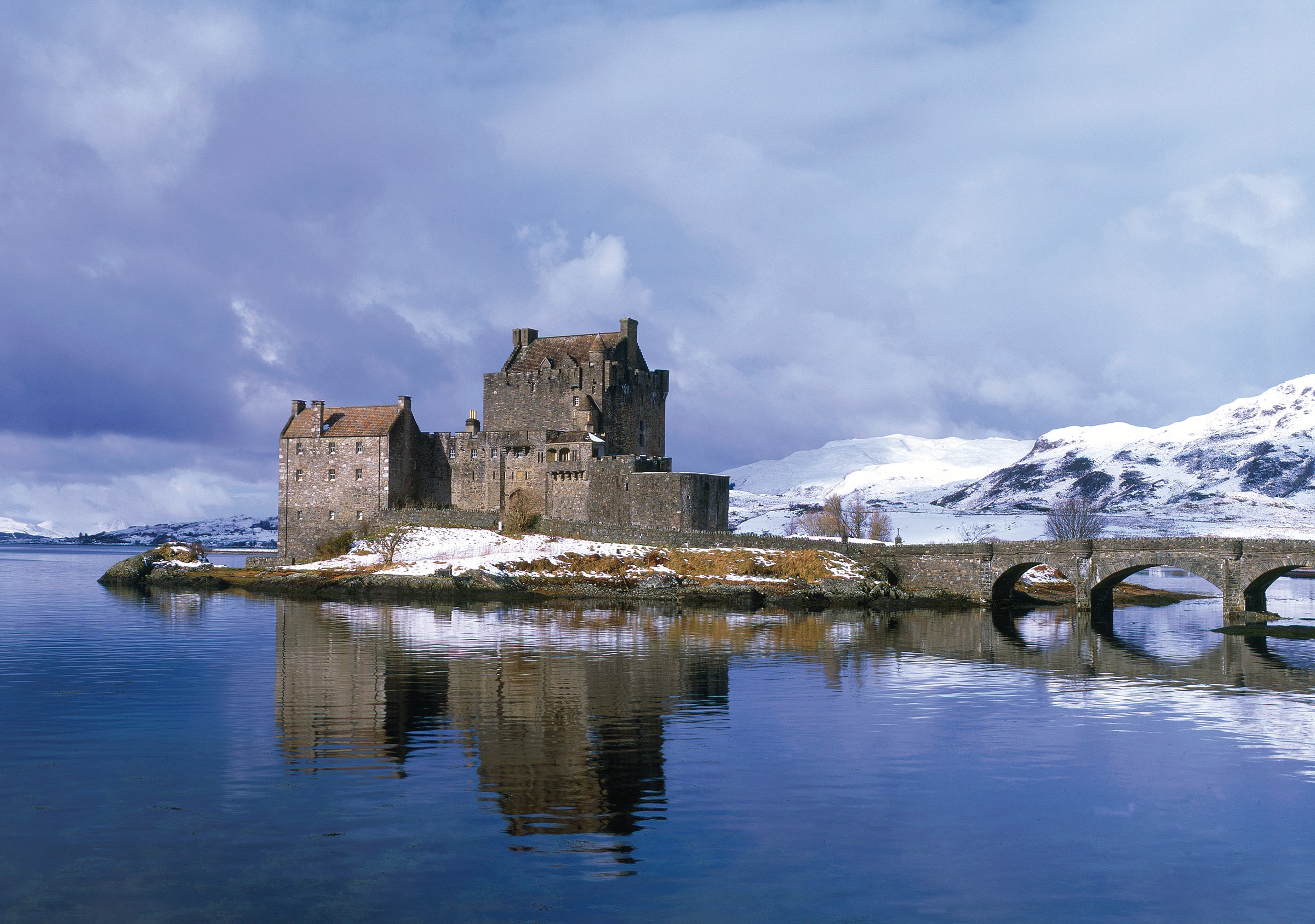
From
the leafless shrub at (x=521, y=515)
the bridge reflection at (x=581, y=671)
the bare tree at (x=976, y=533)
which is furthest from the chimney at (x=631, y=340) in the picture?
the bare tree at (x=976, y=533)

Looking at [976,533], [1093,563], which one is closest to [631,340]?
[1093,563]

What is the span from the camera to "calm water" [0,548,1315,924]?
16.0 metres

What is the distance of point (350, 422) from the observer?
95062 mm

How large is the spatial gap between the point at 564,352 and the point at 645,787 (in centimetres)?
7736

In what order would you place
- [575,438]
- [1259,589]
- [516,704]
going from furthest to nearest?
[575,438], [1259,589], [516,704]

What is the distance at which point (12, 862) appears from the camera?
16859 millimetres

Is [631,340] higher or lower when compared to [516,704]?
higher

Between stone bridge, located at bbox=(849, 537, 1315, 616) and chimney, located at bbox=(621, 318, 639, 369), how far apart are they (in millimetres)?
26596

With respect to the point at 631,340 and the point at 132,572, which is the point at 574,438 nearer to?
the point at 631,340

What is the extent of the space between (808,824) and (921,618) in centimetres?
4857

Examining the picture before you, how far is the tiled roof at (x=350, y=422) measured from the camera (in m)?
93.0

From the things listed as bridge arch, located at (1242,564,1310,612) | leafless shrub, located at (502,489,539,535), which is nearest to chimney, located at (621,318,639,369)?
leafless shrub, located at (502,489,539,535)

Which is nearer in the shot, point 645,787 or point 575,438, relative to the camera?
point 645,787

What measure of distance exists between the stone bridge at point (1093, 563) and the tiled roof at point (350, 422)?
3959 centimetres
